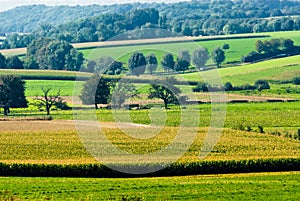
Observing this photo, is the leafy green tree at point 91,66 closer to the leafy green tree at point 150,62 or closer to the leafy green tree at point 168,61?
the leafy green tree at point 150,62

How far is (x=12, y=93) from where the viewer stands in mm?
77688

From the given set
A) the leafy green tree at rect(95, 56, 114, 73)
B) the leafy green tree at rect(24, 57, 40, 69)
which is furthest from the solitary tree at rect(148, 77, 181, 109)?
the leafy green tree at rect(24, 57, 40, 69)

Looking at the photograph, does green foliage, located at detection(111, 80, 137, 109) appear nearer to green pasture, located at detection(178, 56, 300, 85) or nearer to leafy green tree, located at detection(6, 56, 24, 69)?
green pasture, located at detection(178, 56, 300, 85)

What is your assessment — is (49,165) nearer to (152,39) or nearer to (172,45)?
(152,39)

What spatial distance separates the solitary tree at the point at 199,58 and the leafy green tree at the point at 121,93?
3128 centimetres

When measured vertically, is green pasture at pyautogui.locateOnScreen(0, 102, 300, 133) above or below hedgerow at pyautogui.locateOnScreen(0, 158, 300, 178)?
below

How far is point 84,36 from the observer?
162 m

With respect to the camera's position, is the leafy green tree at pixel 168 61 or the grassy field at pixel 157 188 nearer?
the grassy field at pixel 157 188

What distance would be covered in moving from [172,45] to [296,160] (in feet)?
219

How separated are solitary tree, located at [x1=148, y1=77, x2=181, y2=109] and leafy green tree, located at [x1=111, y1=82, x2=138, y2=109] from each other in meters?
2.04

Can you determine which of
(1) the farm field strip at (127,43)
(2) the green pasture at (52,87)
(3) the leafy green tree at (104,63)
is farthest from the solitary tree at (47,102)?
(1) the farm field strip at (127,43)

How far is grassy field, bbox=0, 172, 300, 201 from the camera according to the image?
35.2 m

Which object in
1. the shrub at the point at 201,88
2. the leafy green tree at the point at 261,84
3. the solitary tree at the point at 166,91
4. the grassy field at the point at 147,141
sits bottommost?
the leafy green tree at the point at 261,84

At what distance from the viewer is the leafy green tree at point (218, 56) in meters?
126
